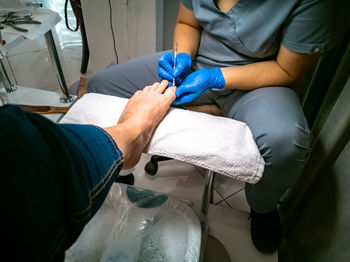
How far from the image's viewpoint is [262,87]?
83cm

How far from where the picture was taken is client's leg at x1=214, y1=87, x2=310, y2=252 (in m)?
0.65

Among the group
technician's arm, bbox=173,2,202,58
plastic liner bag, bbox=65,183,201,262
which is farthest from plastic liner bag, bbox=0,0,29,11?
plastic liner bag, bbox=65,183,201,262

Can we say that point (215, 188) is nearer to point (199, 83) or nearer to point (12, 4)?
point (199, 83)

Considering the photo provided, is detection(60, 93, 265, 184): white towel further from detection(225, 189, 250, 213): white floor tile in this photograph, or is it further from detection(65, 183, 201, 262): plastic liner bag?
detection(225, 189, 250, 213): white floor tile

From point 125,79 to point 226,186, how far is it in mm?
800

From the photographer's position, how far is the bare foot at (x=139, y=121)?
567 mm

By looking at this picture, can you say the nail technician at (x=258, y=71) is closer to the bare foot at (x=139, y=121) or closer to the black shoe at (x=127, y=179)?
the bare foot at (x=139, y=121)

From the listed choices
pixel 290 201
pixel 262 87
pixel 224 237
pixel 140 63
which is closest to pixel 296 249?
pixel 290 201

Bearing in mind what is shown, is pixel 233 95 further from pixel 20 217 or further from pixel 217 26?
pixel 20 217

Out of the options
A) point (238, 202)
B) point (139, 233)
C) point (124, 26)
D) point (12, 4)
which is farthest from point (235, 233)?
point (12, 4)

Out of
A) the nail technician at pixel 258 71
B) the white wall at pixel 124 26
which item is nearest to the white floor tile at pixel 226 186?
the nail technician at pixel 258 71

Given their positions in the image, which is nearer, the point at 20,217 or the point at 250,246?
the point at 20,217

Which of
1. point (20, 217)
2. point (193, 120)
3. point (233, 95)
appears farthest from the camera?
point (233, 95)

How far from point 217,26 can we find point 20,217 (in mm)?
843
